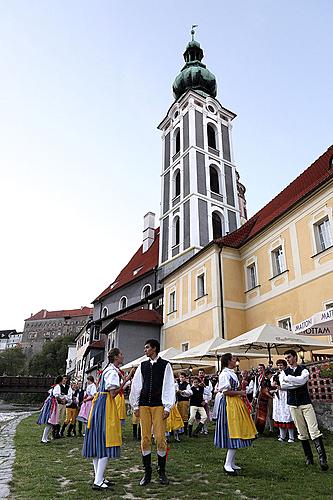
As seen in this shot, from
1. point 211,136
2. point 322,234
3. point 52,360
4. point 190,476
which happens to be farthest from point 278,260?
point 52,360

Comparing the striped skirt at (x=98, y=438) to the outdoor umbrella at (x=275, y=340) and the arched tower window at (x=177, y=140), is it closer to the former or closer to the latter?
the outdoor umbrella at (x=275, y=340)

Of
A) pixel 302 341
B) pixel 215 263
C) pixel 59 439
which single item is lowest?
pixel 59 439

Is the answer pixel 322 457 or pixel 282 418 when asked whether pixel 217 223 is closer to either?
pixel 282 418

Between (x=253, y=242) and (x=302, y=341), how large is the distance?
36.4 ft

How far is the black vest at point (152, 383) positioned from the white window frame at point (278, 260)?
1510 centimetres

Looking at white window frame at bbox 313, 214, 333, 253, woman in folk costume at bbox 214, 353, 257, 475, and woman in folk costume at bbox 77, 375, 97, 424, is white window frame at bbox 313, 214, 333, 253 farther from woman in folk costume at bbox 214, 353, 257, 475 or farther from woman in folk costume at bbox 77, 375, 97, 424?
woman in folk costume at bbox 214, 353, 257, 475

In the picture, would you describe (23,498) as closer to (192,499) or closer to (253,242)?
(192,499)

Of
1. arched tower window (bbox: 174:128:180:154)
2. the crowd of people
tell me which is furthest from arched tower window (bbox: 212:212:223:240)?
the crowd of people

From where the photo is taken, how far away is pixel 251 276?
23438 millimetres

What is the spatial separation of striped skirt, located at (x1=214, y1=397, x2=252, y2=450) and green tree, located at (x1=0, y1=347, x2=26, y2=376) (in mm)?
86813

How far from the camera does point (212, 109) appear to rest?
137 feet

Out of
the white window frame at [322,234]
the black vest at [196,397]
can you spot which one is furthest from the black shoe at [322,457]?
the white window frame at [322,234]

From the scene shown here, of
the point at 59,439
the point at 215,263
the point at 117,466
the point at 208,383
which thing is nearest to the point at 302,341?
the point at 208,383

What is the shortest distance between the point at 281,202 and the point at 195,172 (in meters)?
12.8
